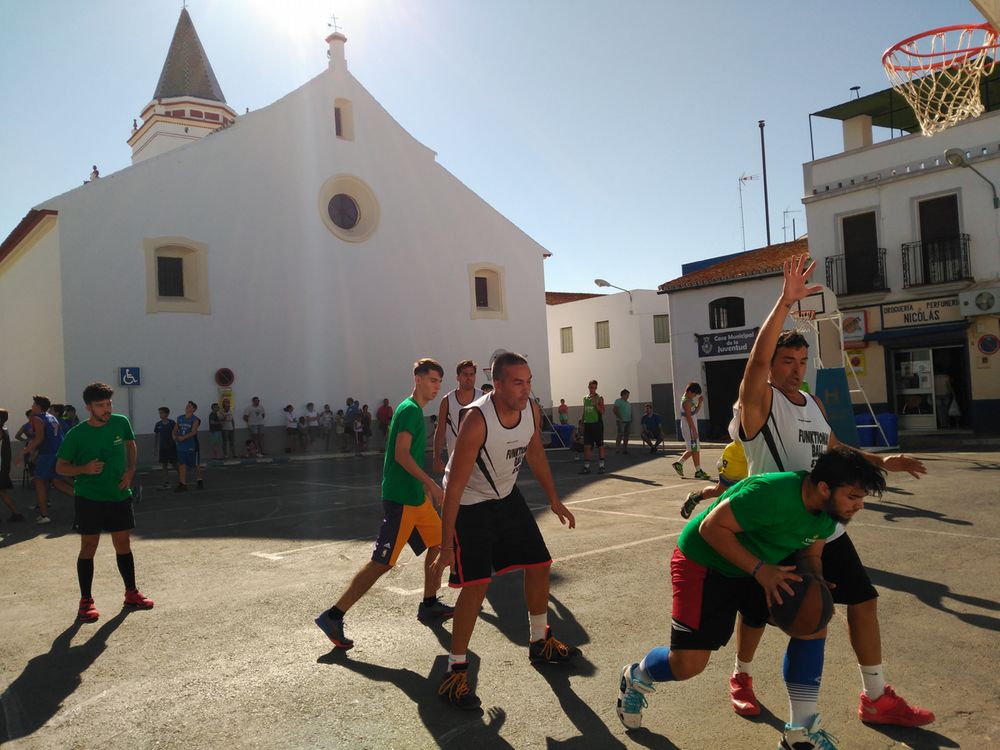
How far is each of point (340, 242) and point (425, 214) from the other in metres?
3.96

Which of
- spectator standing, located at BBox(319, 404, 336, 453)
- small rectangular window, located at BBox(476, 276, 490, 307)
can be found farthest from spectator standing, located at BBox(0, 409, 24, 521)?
small rectangular window, located at BBox(476, 276, 490, 307)

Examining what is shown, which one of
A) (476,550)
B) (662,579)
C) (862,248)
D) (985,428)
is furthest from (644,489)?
(862,248)

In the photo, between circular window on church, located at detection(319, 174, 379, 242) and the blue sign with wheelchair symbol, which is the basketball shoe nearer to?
the blue sign with wheelchair symbol

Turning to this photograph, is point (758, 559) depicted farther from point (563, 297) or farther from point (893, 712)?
point (563, 297)

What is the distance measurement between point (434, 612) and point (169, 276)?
73.8 ft

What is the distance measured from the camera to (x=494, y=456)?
14.7 ft

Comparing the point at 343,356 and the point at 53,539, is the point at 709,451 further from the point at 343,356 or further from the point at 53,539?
the point at 53,539

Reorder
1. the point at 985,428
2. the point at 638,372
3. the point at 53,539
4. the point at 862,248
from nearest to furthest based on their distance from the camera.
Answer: the point at 53,539 < the point at 985,428 < the point at 862,248 < the point at 638,372

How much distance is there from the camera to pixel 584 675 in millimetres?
4520

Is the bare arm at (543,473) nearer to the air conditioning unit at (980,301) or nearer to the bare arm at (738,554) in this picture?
the bare arm at (738,554)

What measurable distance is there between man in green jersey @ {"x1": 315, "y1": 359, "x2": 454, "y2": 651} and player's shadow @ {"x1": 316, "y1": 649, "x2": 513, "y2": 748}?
0.35m

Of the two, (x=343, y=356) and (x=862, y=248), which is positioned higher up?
(x=862, y=248)

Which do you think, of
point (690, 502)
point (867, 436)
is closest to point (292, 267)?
point (867, 436)

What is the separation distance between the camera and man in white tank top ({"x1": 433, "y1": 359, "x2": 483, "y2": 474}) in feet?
22.7
